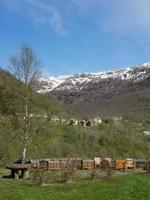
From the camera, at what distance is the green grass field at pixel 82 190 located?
21658mm

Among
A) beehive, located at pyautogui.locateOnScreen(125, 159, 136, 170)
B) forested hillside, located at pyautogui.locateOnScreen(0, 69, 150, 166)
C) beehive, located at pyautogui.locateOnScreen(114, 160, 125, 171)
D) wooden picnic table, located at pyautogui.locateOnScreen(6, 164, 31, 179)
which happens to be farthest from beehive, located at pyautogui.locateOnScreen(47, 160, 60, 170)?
forested hillside, located at pyautogui.locateOnScreen(0, 69, 150, 166)

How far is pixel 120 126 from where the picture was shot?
5922 centimetres

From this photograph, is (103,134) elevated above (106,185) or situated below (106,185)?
above

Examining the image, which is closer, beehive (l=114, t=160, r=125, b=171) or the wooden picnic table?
the wooden picnic table

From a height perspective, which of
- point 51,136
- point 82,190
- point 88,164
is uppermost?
point 51,136

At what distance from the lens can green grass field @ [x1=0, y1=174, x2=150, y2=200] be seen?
71.1 ft

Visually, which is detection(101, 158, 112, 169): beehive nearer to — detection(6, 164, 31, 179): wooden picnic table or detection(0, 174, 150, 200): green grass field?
detection(0, 174, 150, 200): green grass field

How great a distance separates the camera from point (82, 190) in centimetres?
2373

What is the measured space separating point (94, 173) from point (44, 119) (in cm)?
1447

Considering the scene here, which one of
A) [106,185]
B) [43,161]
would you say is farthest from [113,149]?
[106,185]

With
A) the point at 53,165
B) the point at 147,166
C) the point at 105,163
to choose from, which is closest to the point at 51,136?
the point at 105,163

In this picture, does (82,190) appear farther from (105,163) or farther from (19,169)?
(105,163)

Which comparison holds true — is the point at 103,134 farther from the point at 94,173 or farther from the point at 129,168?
the point at 94,173

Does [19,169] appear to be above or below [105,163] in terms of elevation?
below
